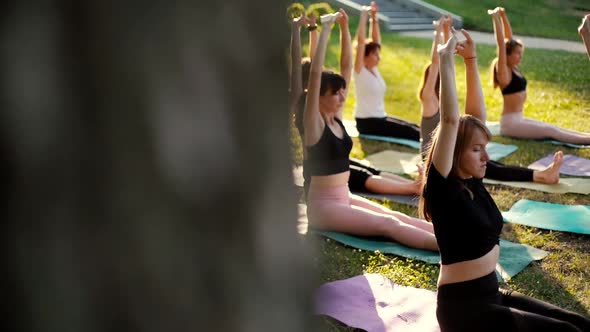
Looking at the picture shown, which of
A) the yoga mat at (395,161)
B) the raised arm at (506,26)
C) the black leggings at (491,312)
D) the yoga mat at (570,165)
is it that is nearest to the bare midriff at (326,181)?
the black leggings at (491,312)

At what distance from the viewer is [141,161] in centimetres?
49

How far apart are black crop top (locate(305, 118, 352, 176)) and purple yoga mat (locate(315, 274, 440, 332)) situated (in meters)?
0.85

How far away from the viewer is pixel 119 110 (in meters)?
0.48

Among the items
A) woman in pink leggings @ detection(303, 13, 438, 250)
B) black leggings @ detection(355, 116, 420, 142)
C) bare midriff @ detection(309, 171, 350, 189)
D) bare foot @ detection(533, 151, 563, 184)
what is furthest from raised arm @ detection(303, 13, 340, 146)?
black leggings @ detection(355, 116, 420, 142)

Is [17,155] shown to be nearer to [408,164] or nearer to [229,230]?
[229,230]

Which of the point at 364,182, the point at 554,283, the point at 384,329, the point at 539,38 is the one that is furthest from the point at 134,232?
the point at 539,38

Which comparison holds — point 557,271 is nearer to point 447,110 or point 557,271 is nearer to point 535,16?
point 447,110

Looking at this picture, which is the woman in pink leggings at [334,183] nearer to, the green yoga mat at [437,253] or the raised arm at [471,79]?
the green yoga mat at [437,253]

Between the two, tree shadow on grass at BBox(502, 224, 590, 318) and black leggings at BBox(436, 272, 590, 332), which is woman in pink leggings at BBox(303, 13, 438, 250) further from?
black leggings at BBox(436, 272, 590, 332)

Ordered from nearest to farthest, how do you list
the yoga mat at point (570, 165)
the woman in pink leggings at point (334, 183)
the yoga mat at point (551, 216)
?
1. the woman in pink leggings at point (334, 183)
2. the yoga mat at point (551, 216)
3. the yoga mat at point (570, 165)

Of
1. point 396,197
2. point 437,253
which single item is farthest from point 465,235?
point 396,197

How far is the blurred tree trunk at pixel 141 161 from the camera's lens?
0.46 m

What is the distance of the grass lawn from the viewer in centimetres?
371

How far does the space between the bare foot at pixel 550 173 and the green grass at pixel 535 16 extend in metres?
8.44
